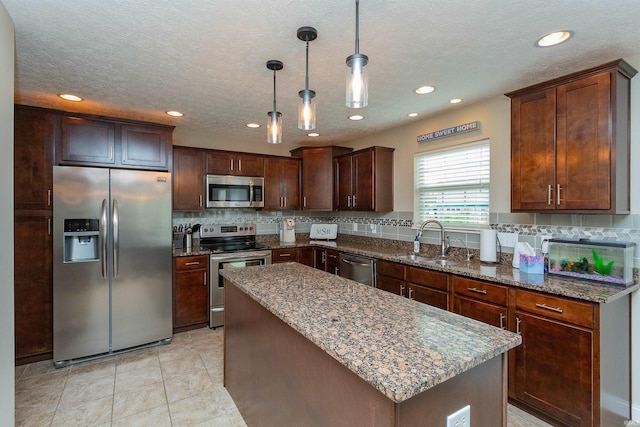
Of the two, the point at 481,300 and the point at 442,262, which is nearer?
the point at 481,300

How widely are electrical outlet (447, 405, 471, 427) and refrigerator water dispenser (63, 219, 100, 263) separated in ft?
10.7

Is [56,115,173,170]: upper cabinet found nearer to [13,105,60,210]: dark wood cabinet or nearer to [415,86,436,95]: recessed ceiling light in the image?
[13,105,60,210]: dark wood cabinet

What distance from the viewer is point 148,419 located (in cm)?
218

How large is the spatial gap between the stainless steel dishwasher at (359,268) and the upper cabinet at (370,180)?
27.7 inches

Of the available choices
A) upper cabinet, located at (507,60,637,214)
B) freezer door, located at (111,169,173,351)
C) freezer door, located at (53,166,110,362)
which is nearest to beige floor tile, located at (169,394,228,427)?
freezer door, located at (111,169,173,351)

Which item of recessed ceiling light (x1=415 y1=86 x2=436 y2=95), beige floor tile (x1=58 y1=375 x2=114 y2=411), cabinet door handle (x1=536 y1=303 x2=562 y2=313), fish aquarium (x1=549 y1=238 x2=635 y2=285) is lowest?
beige floor tile (x1=58 y1=375 x2=114 y2=411)

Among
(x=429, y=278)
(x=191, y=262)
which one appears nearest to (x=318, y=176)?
(x=191, y=262)

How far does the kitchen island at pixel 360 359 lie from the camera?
969 millimetres

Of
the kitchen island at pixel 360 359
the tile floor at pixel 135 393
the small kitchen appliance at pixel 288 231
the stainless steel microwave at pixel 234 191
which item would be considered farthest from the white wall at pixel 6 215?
the small kitchen appliance at pixel 288 231

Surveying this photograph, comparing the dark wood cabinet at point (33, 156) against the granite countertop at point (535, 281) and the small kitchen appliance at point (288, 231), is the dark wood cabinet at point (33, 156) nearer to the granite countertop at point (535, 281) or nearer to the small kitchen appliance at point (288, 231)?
the small kitchen appliance at point (288, 231)

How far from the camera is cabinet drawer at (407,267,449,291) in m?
2.74

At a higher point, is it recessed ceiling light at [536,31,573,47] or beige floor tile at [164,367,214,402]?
recessed ceiling light at [536,31,573,47]

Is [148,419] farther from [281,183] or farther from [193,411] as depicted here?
[281,183]

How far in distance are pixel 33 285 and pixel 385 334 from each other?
337 centimetres
